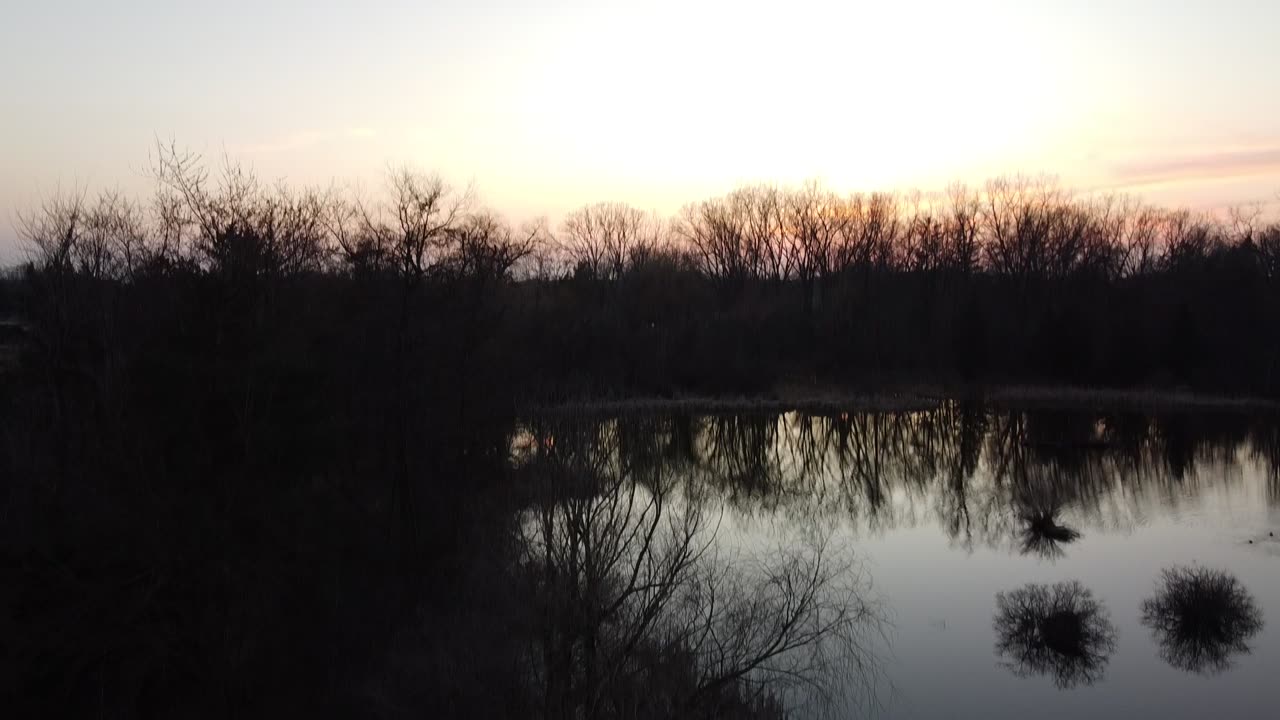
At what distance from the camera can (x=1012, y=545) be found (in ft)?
66.2

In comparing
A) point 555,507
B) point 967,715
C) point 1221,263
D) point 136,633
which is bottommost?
point 967,715

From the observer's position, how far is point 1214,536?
66.6 feet

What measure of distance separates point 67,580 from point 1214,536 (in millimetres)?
20739

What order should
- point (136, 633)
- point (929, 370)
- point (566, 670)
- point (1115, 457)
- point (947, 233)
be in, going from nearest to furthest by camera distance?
point (566, 670), point (136, 633), point (1115, 457), point (929, 370), point (947, 233)

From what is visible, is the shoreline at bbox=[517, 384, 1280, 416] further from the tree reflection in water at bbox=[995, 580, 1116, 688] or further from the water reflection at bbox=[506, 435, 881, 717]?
the water reflection at bbox=[506, 435, 881, 717]

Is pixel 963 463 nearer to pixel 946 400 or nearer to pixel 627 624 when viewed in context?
pixel 946 400

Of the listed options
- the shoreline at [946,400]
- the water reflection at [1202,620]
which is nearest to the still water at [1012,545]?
the water reflection at [1202,620]

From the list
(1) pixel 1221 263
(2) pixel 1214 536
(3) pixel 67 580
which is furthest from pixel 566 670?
(1) pixel 1221 263

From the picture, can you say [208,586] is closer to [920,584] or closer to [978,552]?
[920,584]

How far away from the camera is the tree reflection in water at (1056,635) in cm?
1362

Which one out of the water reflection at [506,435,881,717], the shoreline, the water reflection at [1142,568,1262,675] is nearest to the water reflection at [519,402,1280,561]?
the water reflection at [506,435,881,717]

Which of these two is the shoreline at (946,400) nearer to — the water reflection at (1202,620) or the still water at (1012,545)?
the still water at (1012,545)

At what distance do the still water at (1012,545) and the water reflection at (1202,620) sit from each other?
0.11ft

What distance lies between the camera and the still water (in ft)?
41.8
